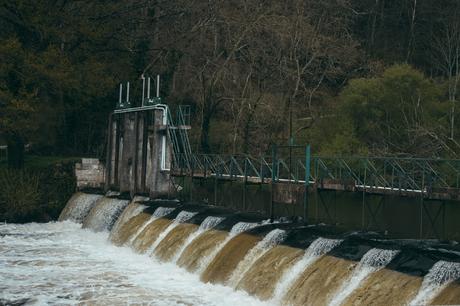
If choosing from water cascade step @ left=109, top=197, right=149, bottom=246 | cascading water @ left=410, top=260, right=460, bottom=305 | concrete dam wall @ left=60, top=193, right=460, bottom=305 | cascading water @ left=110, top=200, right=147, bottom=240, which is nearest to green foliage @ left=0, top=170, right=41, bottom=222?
cascading water @ left=110, top=200, right=147, bottom=240

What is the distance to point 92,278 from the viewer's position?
23.2 metres

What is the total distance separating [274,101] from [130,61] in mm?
11206

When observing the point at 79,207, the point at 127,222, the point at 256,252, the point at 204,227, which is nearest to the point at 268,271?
the point at 256,252

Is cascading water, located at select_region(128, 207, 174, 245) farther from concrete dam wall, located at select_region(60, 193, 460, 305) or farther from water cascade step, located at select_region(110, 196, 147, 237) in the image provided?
water cascade step, located at select_region(110, 196, 147, 237)

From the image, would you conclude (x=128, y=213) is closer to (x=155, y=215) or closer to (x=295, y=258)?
(x=155, y=215)

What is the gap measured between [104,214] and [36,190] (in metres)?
5.75

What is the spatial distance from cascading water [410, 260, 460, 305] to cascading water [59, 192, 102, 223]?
23291mm

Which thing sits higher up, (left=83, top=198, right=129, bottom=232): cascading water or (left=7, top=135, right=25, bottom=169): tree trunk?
(left=7, top=135, right=25, bottom=169): tree trunk

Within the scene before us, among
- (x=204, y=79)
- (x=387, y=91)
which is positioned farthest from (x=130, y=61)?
(x=387, y=91)

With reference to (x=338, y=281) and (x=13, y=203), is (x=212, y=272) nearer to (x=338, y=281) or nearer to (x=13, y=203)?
(x=338, y=281)

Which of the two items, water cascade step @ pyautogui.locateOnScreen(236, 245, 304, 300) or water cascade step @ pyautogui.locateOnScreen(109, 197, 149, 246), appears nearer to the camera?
water cascade step @ pyautogui.locateOnScreen(236, 245, 304, 300)

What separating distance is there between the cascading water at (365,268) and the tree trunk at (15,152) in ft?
88.2

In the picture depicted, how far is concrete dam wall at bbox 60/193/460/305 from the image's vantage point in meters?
16.5

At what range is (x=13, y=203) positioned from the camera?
124ft
